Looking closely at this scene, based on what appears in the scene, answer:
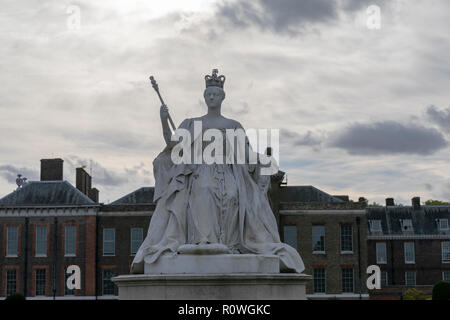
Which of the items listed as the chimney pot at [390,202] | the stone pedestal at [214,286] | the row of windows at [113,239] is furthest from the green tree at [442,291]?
the chimney pot at [390,202]

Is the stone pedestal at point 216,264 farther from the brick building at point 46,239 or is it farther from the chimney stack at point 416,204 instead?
the chimney stack at point 416,204

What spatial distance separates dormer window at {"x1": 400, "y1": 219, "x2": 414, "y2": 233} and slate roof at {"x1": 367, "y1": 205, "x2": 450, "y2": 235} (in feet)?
0.70

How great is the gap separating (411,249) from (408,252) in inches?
15.2

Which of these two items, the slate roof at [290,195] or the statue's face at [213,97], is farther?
the slate roof at [290,195]

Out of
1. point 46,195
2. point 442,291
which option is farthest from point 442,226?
point 442,291

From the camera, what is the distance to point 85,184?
215 ft

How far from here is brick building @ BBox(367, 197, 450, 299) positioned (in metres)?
75.6

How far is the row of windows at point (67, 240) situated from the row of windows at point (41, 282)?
1245 millimetres

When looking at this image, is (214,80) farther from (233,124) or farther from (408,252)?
(408,252)

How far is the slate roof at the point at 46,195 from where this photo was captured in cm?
6088

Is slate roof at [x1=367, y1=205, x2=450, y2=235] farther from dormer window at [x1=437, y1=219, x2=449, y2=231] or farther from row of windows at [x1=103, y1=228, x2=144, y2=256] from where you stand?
row of windows at [x1=103, y1=228, x2=144, y2=256]

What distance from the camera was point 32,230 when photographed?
61.1 m

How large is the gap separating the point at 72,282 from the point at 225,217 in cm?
4940
